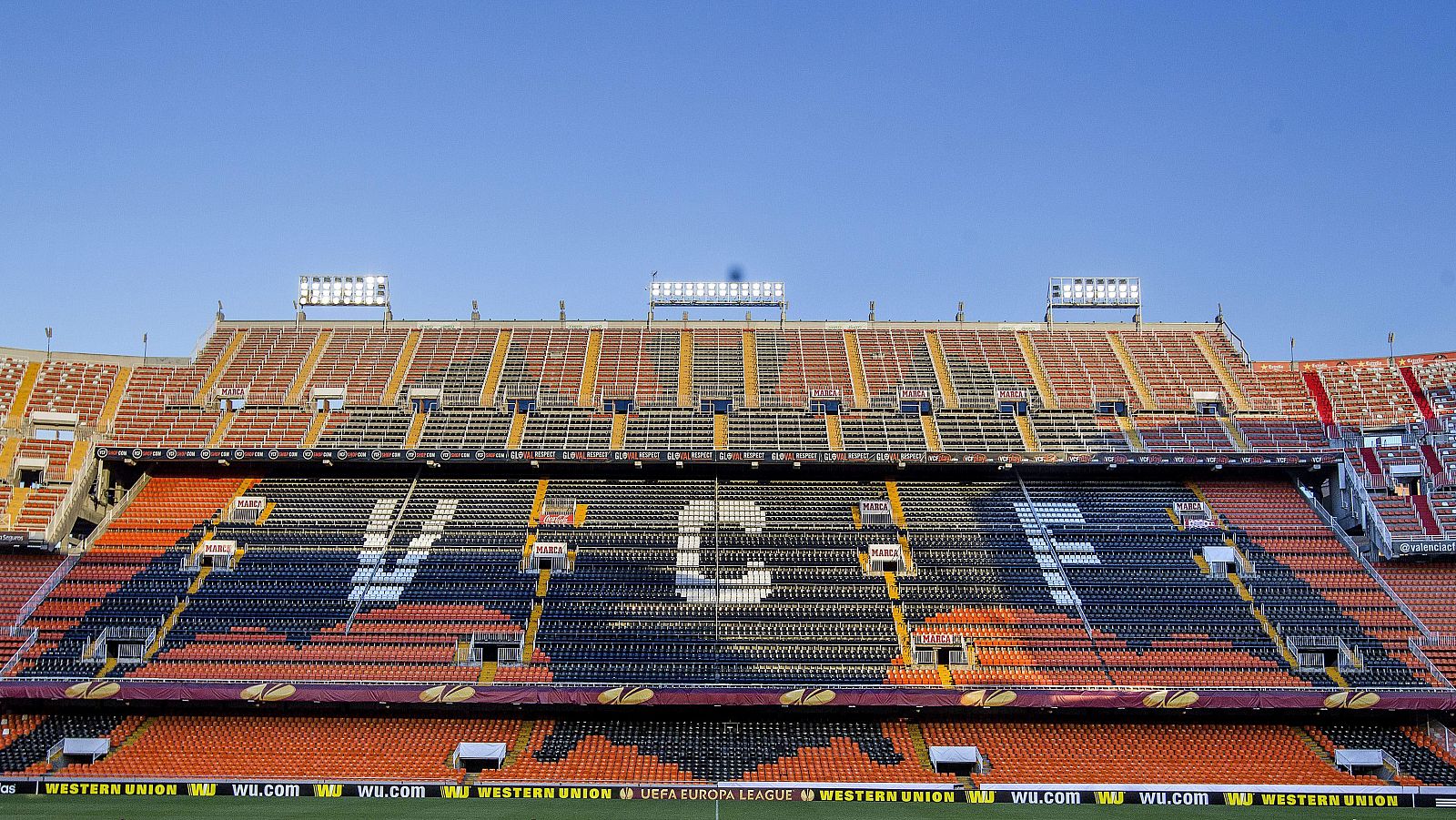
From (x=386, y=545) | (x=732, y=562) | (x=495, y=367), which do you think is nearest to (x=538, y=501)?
(x=386, y=545)

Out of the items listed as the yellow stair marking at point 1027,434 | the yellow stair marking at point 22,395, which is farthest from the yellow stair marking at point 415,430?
the yellow stair marking at point 1027,434

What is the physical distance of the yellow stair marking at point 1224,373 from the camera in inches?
2323

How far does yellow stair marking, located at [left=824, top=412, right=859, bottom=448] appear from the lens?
55531 millimetres

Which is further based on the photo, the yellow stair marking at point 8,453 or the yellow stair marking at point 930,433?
the yellow stair marking at point 930,433

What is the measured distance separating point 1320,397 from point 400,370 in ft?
164

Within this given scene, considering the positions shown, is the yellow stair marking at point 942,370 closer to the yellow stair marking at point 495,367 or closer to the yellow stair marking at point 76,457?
the yellow stair marking at point 495,367

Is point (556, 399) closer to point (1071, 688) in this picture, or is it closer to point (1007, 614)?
point (1007, 614)

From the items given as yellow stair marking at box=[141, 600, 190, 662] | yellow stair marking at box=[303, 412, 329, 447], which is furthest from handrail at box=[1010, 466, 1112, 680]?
yellow stair marking at box=[141, 600, 190, 662]

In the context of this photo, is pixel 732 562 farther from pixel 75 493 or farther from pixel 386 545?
pixel 75 493

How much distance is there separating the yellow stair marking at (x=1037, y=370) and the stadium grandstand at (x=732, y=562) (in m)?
0.37

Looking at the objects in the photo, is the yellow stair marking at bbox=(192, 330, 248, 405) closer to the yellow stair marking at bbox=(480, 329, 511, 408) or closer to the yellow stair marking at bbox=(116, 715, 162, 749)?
the yellow stair marking at bbox=(480, 329, 511, 408)

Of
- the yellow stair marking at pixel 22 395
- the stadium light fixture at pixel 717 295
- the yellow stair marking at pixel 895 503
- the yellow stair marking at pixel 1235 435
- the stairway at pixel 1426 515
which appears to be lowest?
the stairway at pixel 1426 515

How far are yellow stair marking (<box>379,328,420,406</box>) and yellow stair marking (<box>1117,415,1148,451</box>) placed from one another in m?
37.9

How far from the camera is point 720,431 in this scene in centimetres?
5688
